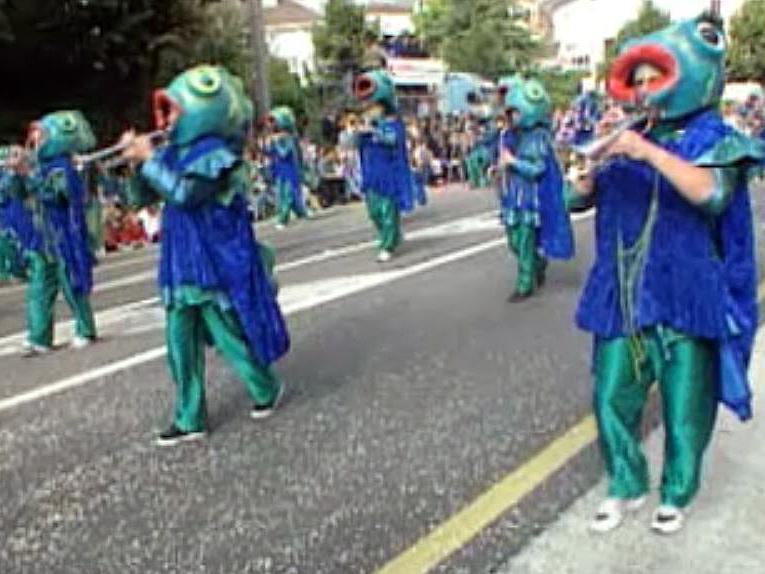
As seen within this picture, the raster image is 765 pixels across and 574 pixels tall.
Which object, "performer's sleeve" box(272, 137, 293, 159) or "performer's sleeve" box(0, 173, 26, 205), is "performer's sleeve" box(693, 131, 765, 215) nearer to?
"performer's sleeve" box(0, 173, 26, 205)

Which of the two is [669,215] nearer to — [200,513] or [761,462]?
[761,462]

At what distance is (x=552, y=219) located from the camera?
33.8 feet

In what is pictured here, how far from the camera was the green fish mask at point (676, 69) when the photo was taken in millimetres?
4422

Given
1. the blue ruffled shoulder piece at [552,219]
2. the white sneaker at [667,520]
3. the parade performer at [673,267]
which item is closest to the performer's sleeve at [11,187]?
the blue ruffled shoulder piece at [552,219]

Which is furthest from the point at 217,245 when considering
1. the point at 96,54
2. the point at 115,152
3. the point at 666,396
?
the point at 96,54

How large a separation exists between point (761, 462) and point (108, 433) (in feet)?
10.0

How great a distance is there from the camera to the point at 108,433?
6.63 m

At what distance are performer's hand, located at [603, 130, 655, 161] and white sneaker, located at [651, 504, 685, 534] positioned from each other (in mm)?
1201

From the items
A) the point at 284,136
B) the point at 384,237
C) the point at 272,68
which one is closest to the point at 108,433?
the point at 384,237

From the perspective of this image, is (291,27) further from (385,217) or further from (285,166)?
(385,217)

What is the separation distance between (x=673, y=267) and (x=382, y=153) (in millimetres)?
8814

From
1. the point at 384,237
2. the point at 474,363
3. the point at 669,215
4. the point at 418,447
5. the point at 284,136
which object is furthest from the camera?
the point at 284,136

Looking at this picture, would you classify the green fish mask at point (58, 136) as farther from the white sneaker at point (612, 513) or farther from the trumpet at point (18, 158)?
the white sneaker at point (612, 513)

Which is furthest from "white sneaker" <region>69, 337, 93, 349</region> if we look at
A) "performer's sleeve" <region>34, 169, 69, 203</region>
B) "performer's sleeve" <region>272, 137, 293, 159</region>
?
"performer's sleeve" <region>272, 137, 293, 159</region>
